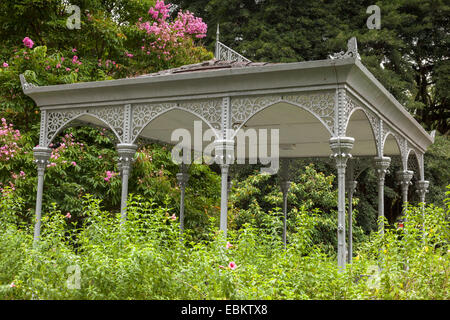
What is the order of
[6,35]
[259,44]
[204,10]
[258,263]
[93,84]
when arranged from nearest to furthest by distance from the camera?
[258,263], [93,84], [6,35], [259,44], [204,10]

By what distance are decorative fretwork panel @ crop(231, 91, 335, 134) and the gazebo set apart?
0.5 inches

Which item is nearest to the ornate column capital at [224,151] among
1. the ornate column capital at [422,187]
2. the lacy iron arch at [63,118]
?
the lacy iron arch at [63,118]

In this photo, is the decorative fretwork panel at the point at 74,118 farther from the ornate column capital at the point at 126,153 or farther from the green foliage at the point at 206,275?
the green foliage at the point at 206,275

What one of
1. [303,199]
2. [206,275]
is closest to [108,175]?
[206,275]

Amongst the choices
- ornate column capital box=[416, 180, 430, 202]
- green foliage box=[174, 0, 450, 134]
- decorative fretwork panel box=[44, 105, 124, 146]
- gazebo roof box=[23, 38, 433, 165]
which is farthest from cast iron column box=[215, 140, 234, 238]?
green foliage box=[174, 0, 450, 134]

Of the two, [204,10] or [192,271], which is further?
[204,10]

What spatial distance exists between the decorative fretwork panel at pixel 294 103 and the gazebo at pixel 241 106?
0.04 ft

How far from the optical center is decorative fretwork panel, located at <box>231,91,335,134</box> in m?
6.69

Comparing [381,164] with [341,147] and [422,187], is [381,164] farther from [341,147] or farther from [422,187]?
[422,187]
